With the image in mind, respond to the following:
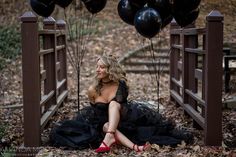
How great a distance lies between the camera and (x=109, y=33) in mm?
14422

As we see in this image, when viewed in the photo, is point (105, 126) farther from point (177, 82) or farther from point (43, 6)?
point (177, 82)

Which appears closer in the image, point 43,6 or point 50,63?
point 43,6

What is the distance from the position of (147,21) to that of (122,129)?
60.0 inches

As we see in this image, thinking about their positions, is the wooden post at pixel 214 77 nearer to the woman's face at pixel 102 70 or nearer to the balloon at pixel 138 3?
the balloon at pixel 138 3

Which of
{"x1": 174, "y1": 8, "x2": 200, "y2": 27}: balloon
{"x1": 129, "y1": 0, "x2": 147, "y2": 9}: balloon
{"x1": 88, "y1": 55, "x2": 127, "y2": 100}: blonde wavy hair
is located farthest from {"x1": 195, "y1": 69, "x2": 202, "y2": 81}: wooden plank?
{"x1": 129, "y1": 0, "x2": 147, "y2": 9}: balloon

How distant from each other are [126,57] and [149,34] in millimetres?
8650

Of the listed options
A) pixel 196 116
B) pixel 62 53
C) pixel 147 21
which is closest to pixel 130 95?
pixel 62 53

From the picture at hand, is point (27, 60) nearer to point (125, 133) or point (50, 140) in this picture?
point (50, 140)

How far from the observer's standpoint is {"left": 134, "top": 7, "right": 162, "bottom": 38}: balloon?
137 inches

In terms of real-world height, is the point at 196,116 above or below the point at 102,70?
below

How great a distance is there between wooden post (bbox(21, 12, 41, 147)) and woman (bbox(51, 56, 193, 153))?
28 cm

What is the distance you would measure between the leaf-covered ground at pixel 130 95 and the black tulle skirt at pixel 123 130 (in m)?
0.13

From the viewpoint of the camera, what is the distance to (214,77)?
430 cm

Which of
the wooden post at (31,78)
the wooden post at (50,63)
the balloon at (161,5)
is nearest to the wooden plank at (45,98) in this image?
the wooden post at (50,63)
